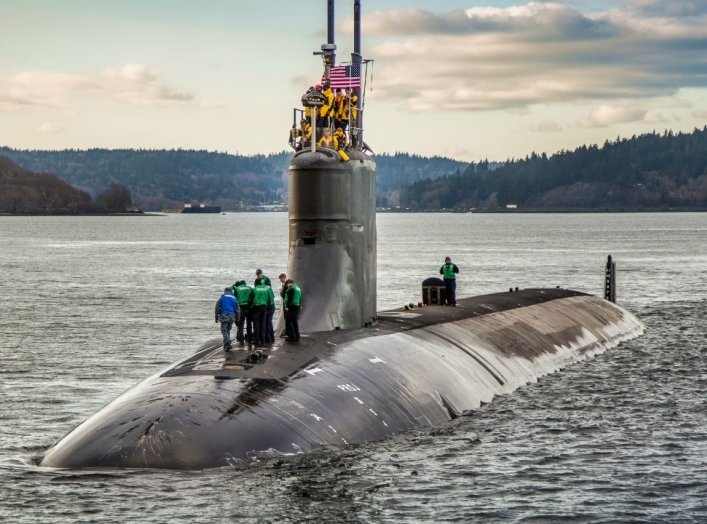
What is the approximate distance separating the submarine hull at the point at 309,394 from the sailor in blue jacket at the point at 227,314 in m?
0.37

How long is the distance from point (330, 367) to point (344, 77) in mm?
8401

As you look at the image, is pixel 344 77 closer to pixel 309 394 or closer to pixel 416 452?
pixel 309 394

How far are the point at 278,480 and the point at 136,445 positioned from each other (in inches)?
95.8

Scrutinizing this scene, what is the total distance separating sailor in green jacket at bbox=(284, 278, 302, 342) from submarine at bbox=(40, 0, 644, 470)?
0.28 m

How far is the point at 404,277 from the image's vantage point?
280 feet

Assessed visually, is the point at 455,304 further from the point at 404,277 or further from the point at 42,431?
the point at 404,277

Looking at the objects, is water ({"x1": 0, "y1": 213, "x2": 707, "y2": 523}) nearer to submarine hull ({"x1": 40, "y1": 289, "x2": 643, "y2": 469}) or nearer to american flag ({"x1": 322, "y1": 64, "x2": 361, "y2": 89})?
submarine hull ({"x1": 40, "y1": 289, "x2": 643, "y2": 469})

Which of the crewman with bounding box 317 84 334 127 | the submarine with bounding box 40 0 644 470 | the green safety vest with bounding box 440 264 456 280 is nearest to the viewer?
the submarine with bounding box 40 0 644 470

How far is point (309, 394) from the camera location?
2170 centimetres

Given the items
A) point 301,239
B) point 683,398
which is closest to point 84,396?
point 301,239

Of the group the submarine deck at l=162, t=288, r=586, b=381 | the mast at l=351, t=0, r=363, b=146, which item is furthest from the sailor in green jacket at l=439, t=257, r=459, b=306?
the mast at l=351, t=0, r=363, b=146

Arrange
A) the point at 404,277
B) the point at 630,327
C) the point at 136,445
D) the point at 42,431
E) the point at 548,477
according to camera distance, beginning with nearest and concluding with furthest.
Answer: the point at 136,445 → the point at 548,477 → the point at 42,431 → the point at 630,327 → the point at 404,277

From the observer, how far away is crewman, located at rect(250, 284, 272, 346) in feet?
81.0

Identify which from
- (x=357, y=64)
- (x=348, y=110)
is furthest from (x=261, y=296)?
(x=357, y=64)
